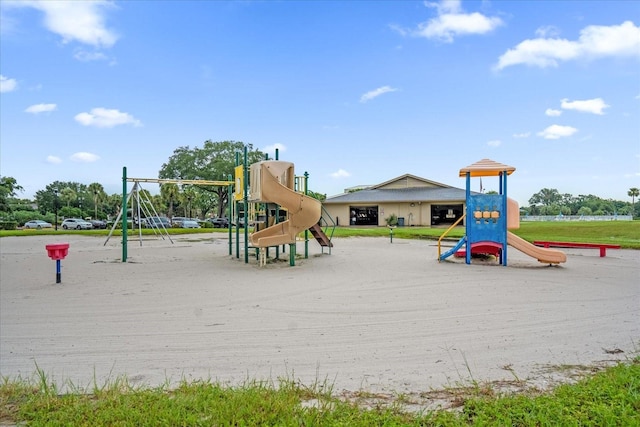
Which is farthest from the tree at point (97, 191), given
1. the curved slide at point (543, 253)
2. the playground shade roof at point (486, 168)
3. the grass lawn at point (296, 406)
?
the grass lawn at point (296, 406)

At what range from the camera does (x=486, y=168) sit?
11961mm

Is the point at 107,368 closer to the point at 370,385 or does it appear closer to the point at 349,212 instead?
the point at 370,385

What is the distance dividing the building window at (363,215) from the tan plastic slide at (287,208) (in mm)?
26567

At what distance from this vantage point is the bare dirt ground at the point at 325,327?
146 inches

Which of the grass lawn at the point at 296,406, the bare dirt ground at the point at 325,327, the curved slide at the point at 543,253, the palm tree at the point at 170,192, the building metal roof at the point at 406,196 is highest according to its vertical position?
the palm tree at the point at 170,192

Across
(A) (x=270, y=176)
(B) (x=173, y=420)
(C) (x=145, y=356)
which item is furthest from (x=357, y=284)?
(B) (x=173, y=420)

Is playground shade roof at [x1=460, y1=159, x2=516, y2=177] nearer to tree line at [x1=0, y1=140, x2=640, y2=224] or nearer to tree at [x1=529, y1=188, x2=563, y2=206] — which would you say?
tree line at [x1=0, y1=140, x2=640, y2=224]

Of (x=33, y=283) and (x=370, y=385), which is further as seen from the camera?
(x=33, y=283)

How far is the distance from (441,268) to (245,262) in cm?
576

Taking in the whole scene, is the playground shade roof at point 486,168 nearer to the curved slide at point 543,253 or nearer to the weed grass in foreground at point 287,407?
the curved slide at point 543,253

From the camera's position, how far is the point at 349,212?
39.2 m

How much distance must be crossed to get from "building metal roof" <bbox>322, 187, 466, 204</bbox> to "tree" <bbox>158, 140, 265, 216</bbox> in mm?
12678

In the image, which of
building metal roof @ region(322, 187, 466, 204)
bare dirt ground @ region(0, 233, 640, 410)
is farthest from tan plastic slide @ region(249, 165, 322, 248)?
building metal roof @ region(322, 187, 466, 204)

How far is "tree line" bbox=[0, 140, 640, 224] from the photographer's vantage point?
46.2 m
